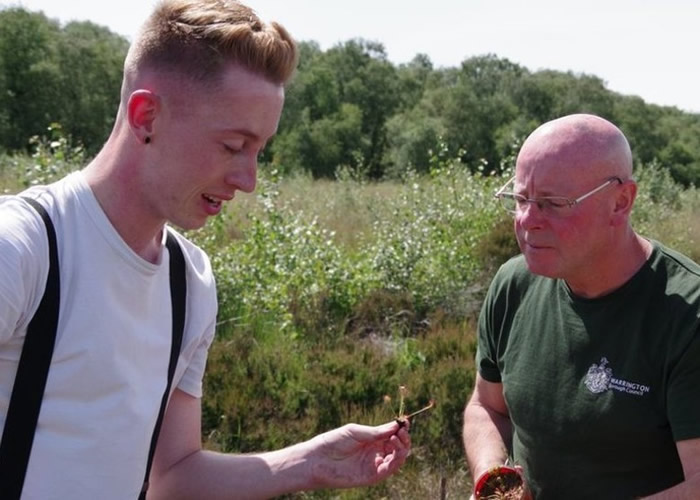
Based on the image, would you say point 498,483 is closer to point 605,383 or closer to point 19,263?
point 605,383

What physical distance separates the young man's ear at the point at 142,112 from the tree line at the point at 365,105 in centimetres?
2426

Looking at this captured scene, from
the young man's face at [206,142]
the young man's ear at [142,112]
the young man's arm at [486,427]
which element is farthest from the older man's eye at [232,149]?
the young man's arm at [486,427]

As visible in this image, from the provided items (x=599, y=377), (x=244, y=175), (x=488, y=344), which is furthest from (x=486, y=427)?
(x=244, y=175)

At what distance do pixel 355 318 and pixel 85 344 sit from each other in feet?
20.5

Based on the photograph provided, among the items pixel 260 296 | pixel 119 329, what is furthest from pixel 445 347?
pixel 119 329

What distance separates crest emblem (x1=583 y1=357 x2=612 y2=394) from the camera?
2703mm

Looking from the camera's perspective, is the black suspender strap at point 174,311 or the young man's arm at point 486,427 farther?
the young man's arm at point 486,427

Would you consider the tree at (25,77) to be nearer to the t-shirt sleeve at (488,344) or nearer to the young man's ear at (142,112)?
the t-shirt sleeve at (488,344)

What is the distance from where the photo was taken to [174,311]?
6.95ft

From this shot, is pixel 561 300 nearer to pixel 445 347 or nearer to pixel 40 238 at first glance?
pixel 40 238

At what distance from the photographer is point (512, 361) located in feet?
9.91

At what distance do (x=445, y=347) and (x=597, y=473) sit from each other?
4188 millimetres

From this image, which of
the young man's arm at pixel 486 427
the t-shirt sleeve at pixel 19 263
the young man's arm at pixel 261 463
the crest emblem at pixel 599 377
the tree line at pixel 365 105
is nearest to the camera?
the t-shirt sleeve at pixel 19 263

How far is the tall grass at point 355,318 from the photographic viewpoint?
5.63 metres
